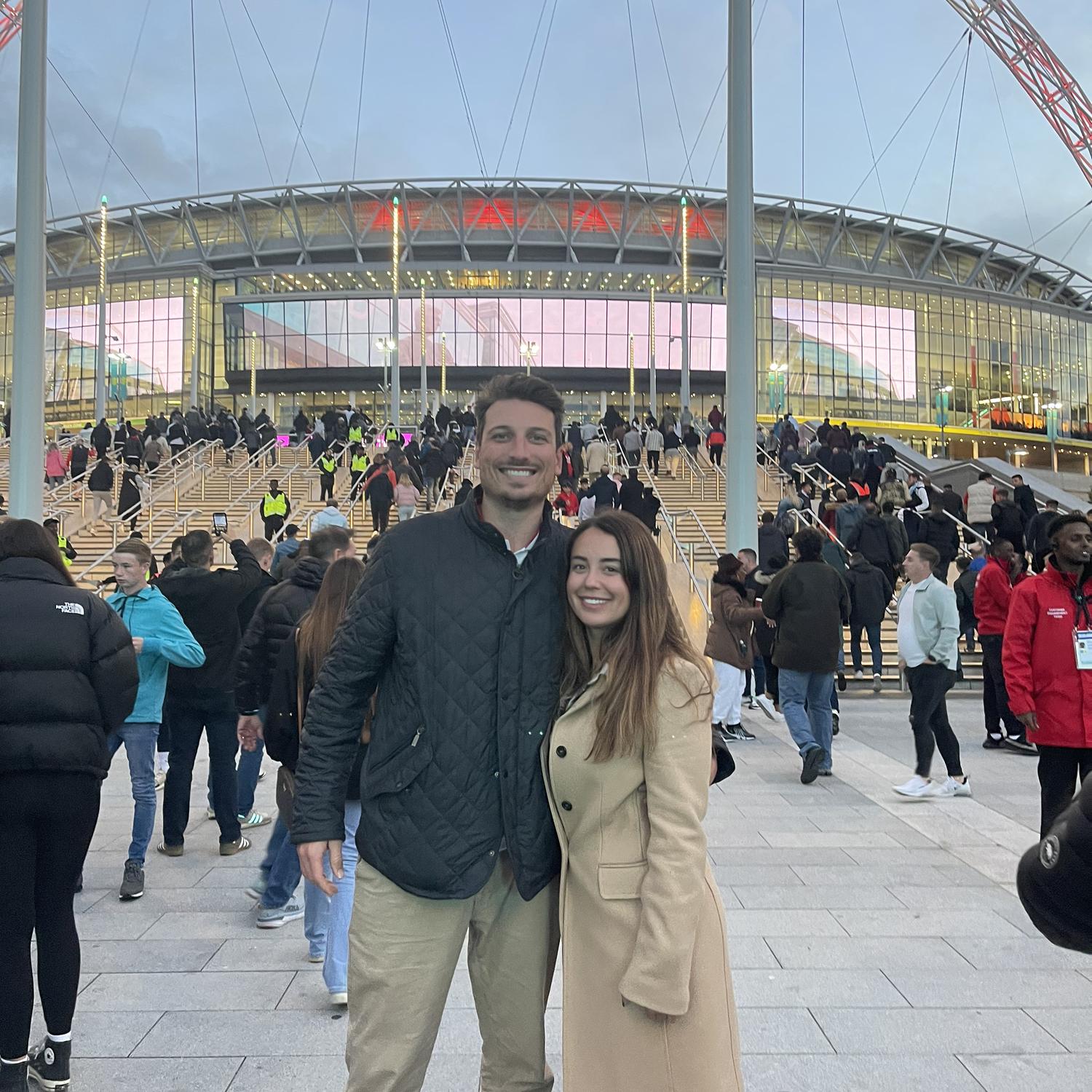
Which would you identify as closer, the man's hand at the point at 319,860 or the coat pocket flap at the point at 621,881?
the coat pocket flap at the point at 621,881

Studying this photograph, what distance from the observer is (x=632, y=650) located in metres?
2.36

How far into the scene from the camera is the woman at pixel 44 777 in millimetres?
3188

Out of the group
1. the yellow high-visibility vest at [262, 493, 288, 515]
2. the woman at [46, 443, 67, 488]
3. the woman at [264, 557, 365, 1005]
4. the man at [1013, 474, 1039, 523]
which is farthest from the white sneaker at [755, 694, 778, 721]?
the woman at [46, 443, 67, 488]

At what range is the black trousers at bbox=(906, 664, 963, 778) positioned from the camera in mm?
7254

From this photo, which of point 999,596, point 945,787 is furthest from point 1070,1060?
point 999,596

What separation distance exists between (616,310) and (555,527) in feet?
192

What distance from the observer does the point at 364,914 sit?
93.9 inches

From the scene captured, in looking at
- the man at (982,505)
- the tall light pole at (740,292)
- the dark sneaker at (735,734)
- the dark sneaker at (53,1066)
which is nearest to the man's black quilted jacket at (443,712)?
the dark sneaker at (53,1066)

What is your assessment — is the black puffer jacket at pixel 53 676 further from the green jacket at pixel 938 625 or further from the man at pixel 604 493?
the man at pixel 604 493

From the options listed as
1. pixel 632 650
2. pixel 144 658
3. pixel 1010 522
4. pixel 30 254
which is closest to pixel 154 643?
pixel 144 658

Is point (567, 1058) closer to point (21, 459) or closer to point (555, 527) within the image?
point (555, 527)

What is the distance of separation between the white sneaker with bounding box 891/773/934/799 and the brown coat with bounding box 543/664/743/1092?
A: 18.2ft

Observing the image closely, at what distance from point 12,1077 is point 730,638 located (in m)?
7.43

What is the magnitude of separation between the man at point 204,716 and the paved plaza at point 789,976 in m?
0.22
